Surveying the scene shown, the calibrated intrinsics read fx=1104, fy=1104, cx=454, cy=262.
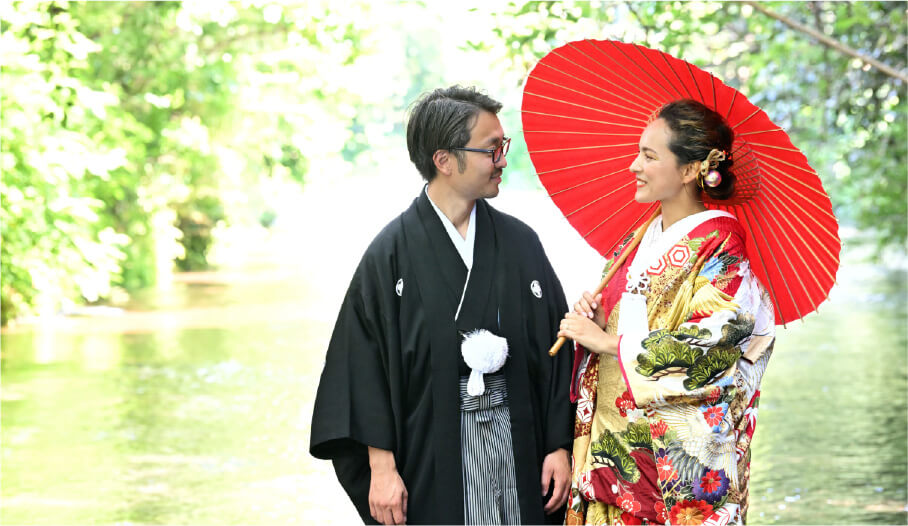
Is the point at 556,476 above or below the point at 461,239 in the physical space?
below

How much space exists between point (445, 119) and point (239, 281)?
62.3ft

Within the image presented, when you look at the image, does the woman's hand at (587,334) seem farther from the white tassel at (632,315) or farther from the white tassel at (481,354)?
the white tassel at (481,354)

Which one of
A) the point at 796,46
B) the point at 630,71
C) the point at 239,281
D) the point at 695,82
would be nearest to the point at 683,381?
the point at 695,82

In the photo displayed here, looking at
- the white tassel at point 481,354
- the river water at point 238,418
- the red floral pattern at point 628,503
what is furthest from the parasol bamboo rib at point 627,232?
the river water at point 238,418

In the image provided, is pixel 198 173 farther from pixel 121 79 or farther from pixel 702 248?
pixel 702 248

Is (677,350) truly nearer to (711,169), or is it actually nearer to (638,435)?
(638,435)

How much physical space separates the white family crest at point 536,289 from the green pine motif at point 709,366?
59 centimetres

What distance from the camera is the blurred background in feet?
21.6

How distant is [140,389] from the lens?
10.2 m

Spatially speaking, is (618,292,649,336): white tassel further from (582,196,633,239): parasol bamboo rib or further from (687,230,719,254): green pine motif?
(582,196,633,239): parasol bamboo rib

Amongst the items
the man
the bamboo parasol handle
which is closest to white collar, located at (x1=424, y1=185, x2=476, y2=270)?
the man

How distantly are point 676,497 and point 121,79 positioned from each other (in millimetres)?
12551

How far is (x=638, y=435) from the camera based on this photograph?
2.90 m

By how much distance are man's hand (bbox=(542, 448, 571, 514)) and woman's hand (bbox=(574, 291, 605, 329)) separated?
1.34 ft
